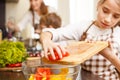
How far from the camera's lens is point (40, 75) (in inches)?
24.2

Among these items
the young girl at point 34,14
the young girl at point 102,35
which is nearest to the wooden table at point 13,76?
the young girl at point 102,35

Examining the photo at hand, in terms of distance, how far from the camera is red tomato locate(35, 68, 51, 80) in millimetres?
605

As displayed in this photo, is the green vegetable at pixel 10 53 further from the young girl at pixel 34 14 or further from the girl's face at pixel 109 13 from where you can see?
the young girl at pixel 34 14

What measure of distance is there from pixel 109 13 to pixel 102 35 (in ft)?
0.44

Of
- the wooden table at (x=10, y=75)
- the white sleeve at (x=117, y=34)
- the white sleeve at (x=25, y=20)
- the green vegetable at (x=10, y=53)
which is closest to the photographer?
the wooden table at (x=10, y=75)

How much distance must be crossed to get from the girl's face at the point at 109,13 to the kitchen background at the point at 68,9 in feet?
5.85

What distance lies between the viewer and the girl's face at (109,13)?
984 mm

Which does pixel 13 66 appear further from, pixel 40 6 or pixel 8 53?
pixel 40 6

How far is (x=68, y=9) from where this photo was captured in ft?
10.1

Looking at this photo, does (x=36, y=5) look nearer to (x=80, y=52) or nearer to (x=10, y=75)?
(x=10, y=75)

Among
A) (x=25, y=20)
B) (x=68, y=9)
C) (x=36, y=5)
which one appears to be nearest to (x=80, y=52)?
(x=36, y=5)

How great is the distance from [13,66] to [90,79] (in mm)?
307

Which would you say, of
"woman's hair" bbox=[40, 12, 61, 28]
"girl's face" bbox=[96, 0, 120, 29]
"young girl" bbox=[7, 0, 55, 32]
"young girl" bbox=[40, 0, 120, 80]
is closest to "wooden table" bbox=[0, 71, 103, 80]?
"young girl" bbox=[40, 0, 120, 80]

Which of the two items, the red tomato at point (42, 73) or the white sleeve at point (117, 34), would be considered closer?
the red tomato at point (42, 73)
